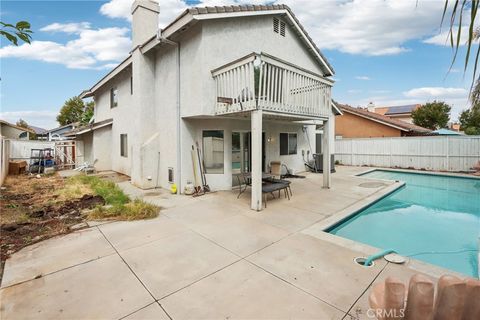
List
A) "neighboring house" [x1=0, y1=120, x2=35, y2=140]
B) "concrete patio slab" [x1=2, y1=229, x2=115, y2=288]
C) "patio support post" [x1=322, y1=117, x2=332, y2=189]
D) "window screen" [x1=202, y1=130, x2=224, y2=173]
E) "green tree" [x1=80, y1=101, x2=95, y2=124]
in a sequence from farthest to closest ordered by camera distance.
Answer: "green tree" [x1=80, y1=101, x2=95, y2=124]
"neighboring house" [x1=0, y1=120, x2=35, y2=140]
"patio support post" [x1=322, y1=117, x2=332, y2=189]
"window screen" [x1=202, y1=130, x2=224, y2=173]
"concrete patio slab" [x1=2, y1=229, x2=115, y2=288]

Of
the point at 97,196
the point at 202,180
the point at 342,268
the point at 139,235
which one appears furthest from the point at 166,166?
the point at 342,268

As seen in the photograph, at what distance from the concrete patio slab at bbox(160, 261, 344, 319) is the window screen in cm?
592

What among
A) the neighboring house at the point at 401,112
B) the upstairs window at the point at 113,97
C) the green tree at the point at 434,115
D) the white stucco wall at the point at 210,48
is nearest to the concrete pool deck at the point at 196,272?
the white stucco wall at the point at 210,48

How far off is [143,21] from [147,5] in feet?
2.41

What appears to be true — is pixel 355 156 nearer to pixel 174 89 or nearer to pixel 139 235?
pixel 174 89

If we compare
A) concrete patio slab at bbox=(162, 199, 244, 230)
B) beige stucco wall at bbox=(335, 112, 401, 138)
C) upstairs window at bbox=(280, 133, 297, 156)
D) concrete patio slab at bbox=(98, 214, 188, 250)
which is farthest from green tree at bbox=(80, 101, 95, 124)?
concrete patio slab at bbox=(98, 214, 188, 250)

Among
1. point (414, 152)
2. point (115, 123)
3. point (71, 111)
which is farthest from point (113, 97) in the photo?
point (71, 111)

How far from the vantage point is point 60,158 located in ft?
59.2

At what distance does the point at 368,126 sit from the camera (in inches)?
774

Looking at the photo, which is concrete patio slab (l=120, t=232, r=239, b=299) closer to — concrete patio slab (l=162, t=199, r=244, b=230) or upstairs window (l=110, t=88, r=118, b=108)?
concrete patio slab (l=162, t=199, r=244, b=230)

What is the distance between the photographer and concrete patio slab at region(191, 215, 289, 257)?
14.6 feet

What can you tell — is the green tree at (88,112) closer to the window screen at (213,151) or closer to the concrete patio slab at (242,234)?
the window screen at (213,151)

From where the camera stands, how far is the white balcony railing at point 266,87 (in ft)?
21.4

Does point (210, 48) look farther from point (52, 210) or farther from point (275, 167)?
point (52, 210)
